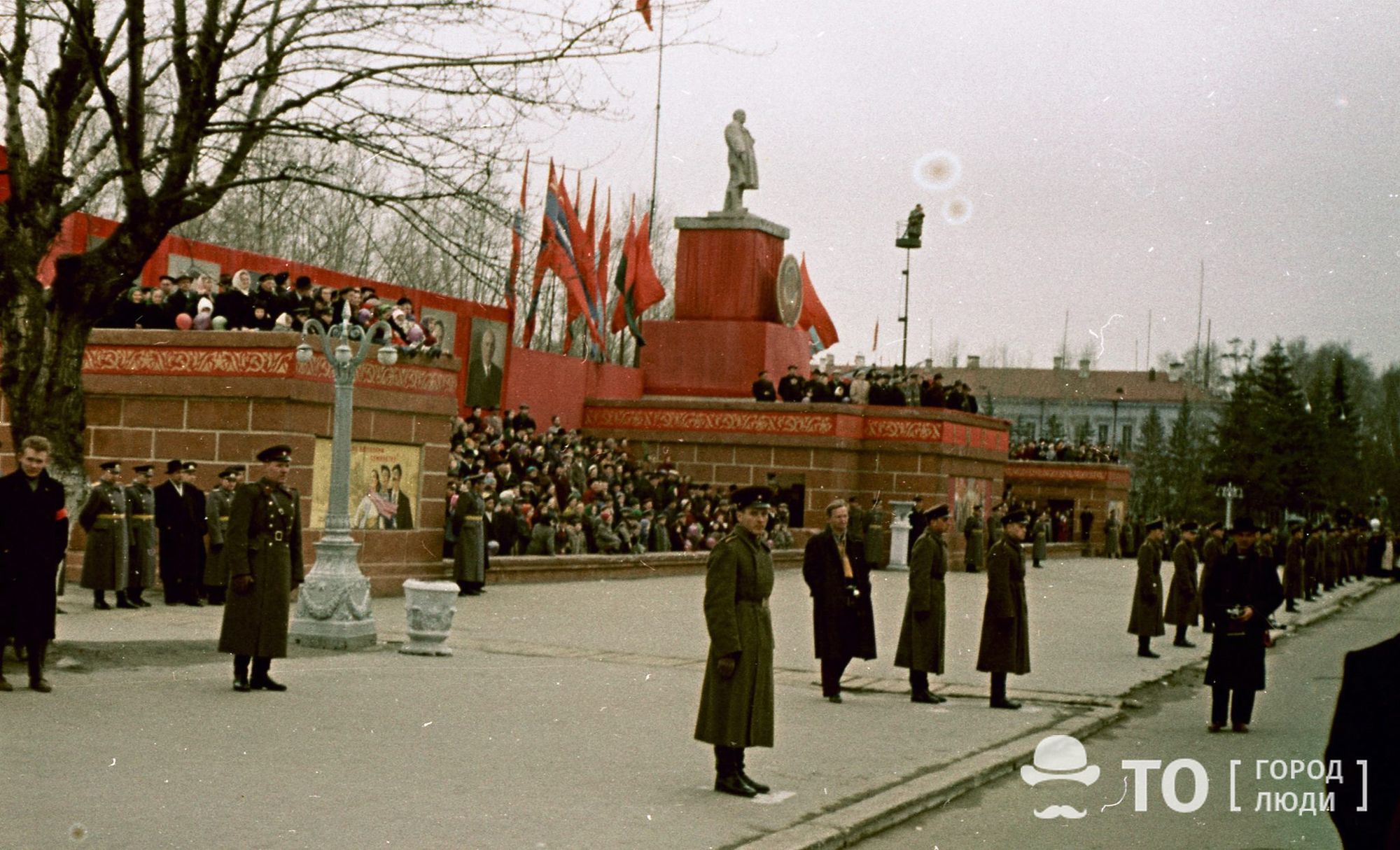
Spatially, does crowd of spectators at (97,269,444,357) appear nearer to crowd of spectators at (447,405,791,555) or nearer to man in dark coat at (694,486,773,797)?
crowd of spectators at (447,405,791,555)

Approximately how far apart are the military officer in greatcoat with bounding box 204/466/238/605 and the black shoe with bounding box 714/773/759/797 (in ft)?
37.2

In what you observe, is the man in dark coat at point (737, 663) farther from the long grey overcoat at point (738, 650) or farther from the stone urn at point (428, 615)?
the stone urn at point (428, 615)

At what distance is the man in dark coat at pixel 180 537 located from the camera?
19219mm

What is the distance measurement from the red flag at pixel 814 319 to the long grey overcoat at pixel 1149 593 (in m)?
26.6

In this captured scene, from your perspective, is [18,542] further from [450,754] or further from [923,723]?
[923,723]

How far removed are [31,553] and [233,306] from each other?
10.5 m

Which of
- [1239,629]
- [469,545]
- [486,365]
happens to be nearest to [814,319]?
[486,365]

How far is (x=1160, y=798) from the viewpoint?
9.74 metres

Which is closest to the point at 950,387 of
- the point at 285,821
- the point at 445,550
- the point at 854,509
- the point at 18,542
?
the point at 854,509

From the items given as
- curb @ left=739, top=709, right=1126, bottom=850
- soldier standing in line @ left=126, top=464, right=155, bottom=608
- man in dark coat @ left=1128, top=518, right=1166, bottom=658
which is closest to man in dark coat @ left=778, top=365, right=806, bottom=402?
man in dark coat @ left=1128, top=518, right=1166, bottom=658

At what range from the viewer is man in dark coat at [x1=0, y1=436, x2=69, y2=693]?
11.1 m

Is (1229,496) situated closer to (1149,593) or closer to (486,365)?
(486,365)

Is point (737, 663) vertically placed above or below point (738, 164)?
below

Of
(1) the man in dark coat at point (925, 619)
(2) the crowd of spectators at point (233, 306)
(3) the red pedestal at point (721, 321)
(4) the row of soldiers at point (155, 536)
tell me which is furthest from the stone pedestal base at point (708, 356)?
(1) the man in dark coat at point (925, 619)
